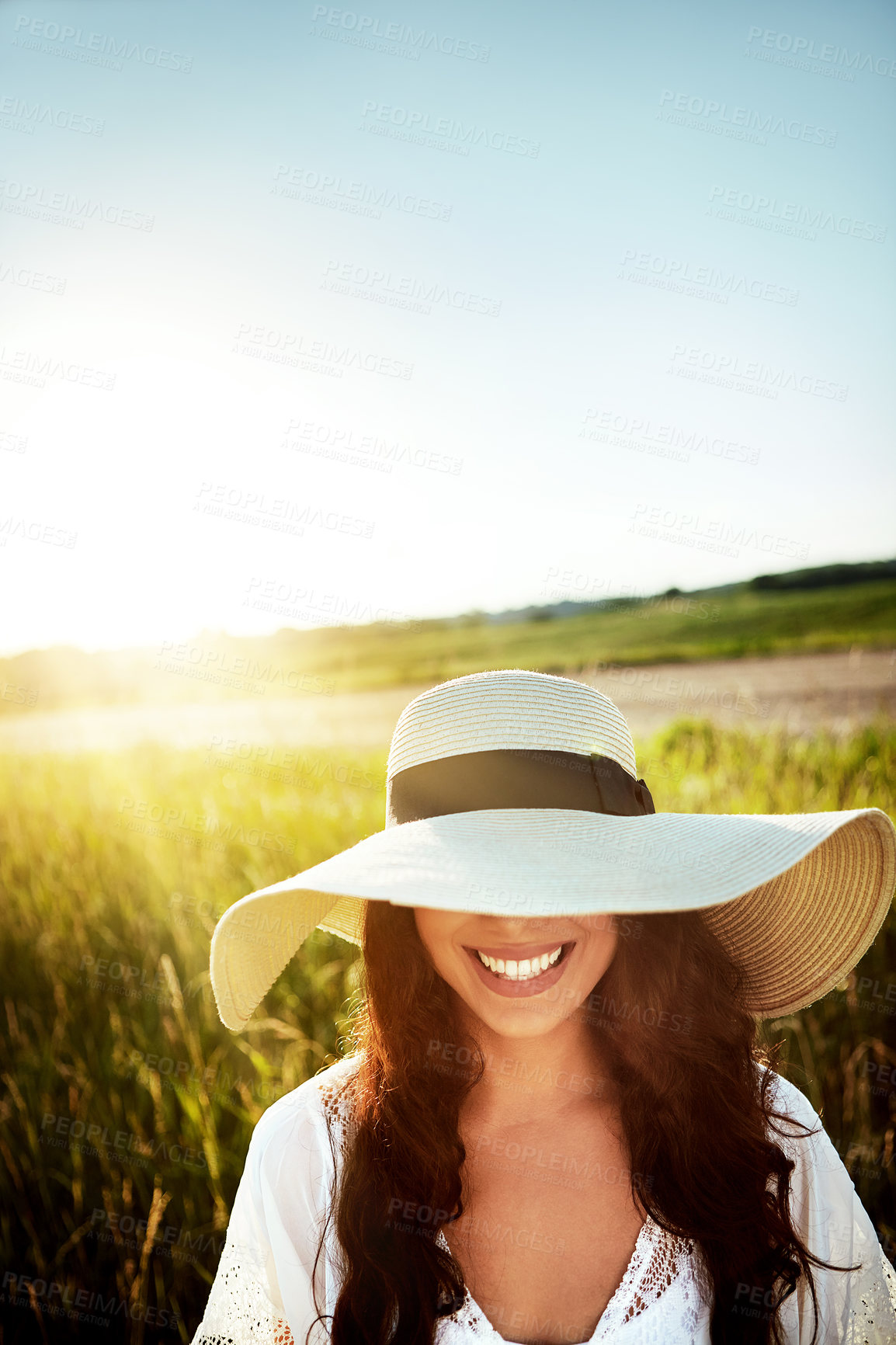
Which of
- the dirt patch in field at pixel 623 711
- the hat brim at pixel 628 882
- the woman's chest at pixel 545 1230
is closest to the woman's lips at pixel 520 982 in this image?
the hat brim at pixel 628 882

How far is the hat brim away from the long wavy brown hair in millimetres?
117

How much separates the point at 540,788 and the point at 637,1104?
64cm

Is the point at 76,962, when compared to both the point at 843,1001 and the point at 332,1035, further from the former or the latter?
the point at 843,1001

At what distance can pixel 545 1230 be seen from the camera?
4.18 ft

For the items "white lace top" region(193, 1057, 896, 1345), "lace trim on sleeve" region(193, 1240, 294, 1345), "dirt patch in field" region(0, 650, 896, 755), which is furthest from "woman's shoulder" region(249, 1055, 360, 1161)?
"dirt patch in field" region(0, 650, 896, 755)

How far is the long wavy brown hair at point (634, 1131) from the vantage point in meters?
1.22

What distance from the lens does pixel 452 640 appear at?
18.4 m

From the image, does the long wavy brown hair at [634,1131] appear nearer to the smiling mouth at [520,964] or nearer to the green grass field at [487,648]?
the smiling mouth at [520,964]

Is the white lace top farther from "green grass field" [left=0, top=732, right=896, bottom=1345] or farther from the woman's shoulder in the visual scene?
"green grass field" [left=0, top=732, right=896, bottom=1345]

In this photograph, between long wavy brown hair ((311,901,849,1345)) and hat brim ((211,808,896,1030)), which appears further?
long wavy brown hair ((311,901,849,1345))

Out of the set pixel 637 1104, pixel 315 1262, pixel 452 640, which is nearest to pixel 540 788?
pixel 637 1104

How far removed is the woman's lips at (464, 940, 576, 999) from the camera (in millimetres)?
1188

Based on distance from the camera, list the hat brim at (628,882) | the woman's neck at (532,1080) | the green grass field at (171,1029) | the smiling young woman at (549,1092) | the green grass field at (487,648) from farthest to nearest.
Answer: the green grass field at (487,648) < the green grass field at (171,1029) < the woman's neck at (532,1080) < the smiling young woman at (549,1092) < the hat brim at (628,882)

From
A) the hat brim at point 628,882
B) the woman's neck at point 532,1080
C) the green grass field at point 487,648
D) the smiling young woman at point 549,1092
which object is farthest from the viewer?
the green grass field at point 487,648
